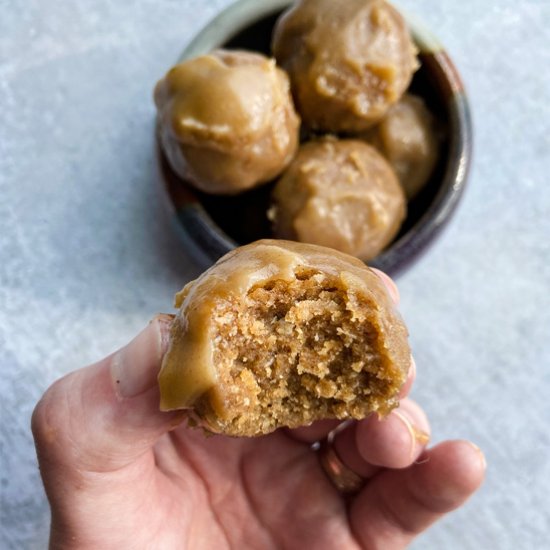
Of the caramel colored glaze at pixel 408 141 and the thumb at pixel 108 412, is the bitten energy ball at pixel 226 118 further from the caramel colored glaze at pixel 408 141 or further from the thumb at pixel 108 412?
the thumb at pixel 108 412

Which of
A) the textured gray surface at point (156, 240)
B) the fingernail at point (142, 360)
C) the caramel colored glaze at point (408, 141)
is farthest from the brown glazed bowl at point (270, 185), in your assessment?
the fingernail at point (142, 360)

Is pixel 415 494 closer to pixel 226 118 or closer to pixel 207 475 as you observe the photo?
pixel 207 475

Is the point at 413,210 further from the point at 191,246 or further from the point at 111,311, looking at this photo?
the point at 111,311

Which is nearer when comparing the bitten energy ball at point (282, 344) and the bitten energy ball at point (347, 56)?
the bitten energy ball at point (282, 344)

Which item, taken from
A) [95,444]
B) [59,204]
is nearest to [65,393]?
[95,444]

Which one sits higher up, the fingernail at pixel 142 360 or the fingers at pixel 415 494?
the fingernail at pixel 142 360

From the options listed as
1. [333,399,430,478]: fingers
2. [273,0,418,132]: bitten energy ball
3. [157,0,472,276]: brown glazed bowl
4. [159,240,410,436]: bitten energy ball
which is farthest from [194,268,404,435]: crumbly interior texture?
[273,0,418,132]: bitten energy ball

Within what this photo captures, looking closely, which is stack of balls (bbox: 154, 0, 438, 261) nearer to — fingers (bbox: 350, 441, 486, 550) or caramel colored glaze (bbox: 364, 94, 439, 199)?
caramel colored glaze (bbox: 364, 94, 439, 199)

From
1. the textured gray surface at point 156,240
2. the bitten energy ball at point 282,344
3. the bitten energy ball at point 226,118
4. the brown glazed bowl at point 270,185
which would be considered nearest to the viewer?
the bitten energy ball at point 282,344
